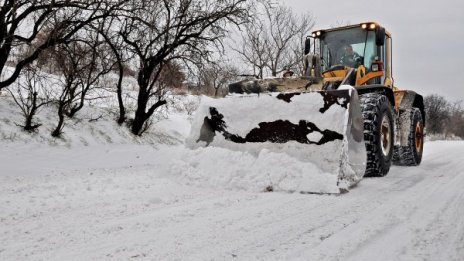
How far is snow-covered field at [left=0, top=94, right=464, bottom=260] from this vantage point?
227 centimetres

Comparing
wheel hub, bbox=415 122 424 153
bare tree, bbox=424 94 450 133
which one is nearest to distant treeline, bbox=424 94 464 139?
bare tree, bbox=424 94 450 133

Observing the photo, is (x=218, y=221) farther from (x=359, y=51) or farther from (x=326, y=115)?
(x=359, y=51)

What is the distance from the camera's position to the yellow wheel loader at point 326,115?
4.54 metres

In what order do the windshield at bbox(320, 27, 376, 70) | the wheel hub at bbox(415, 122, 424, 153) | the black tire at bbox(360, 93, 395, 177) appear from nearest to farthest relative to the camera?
the black tire at bbox(360, 93, 395, 177) < the windshield at bbox(320, 27, 376, 70) < the wheel hub at bbox(415, 122, 424, 153)

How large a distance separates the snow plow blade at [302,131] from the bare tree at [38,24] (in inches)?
136

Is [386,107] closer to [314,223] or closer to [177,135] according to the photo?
[314,223]

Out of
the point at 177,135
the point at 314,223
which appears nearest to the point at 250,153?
the point at 314,223

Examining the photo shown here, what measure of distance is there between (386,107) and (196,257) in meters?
4.31

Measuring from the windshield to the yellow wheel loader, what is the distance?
16 mm

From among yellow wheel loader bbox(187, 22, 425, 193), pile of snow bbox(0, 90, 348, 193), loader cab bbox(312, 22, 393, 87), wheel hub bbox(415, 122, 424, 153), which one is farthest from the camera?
wheel hub bbox(415, 122, 424, 153)

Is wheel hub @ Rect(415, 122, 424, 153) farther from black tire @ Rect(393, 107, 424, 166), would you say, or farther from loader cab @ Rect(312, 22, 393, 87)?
loader cab @ Rect(312, 22, 393, 87)

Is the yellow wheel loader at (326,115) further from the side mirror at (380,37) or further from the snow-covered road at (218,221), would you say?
the snow-covered road at (218,221)

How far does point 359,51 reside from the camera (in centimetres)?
663

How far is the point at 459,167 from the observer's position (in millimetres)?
6758
